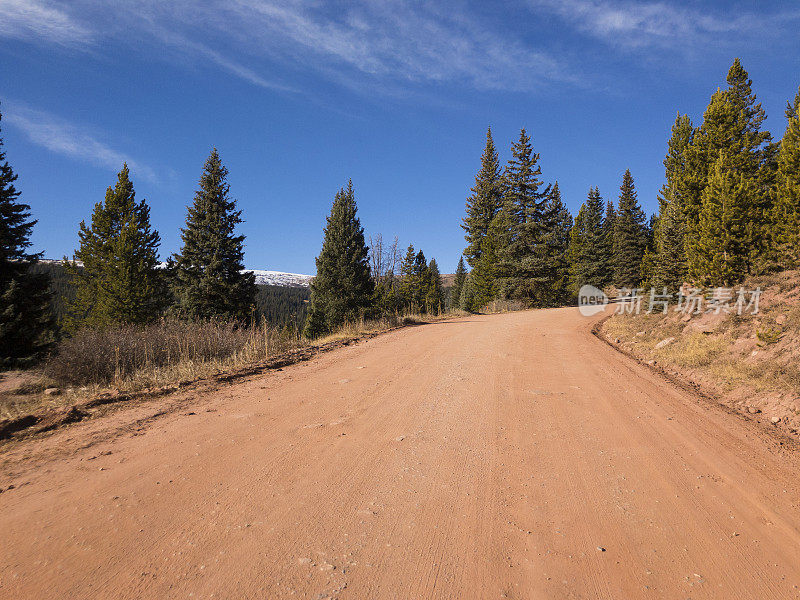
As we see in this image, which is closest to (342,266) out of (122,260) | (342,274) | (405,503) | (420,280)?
(342,274)

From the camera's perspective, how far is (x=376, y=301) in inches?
1192

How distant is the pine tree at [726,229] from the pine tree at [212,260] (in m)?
26.5

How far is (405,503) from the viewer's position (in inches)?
114

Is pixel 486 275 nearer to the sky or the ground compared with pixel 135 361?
nearer to the sky

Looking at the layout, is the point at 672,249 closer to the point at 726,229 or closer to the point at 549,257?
the point at 726,229

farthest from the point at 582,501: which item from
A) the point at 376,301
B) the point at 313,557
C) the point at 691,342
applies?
the point at 376,301

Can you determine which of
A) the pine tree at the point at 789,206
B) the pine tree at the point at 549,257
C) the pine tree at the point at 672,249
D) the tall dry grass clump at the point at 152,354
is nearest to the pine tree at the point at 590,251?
the pine tree at the point at 549,257

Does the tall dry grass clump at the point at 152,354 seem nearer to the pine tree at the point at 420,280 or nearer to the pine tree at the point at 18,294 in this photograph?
the pine tree at the point at 18,294

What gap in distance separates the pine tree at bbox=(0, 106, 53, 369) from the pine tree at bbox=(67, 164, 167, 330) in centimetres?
357

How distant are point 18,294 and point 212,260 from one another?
10.3 m

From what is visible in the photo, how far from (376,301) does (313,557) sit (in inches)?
1105

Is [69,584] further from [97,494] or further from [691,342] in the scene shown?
[691,342]

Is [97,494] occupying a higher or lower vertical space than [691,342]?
lower

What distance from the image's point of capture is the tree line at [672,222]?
11.4 metres
